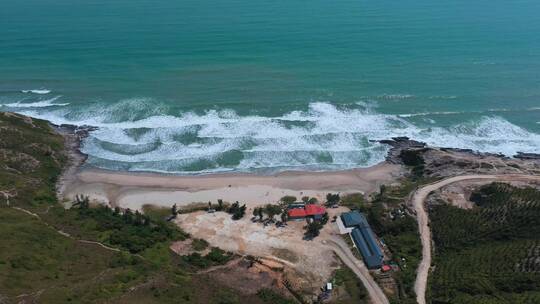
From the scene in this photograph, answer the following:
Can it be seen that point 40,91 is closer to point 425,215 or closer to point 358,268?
point 358,268

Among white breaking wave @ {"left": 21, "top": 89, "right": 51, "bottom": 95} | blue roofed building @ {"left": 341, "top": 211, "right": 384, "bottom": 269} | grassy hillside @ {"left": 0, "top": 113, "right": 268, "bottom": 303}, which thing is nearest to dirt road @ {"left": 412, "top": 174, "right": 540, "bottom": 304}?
blue roofed building @ {"left": 341, "top": 211, "right": 384, "bottom": 269}

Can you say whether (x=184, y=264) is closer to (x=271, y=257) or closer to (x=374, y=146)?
(x=271, y=257)

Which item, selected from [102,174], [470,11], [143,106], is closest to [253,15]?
[143,106]

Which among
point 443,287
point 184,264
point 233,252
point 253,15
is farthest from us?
point 253,15

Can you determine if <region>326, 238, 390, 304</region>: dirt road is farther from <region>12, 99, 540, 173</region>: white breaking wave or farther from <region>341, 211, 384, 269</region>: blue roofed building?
<region>12, 99, 540, 173</region>: white breaking wave

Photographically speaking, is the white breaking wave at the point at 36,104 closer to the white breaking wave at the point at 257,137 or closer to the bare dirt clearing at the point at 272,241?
the white breaking wave at the point at 257,137

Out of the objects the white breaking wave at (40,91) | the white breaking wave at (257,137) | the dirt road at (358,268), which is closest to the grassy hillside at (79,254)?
the dirt road at (358,268)
